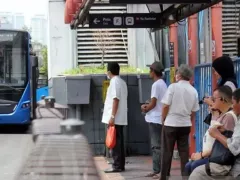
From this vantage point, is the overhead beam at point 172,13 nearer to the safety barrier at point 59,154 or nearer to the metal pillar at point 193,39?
the metal pillar at point 193,39

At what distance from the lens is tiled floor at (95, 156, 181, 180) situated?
884 cm

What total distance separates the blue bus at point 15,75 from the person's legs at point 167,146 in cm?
950

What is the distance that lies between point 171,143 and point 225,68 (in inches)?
67.8

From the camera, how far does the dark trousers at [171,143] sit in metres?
7.39

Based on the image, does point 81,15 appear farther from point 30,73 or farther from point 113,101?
point 30,73

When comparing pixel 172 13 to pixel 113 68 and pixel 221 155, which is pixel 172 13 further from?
pixel 221 155

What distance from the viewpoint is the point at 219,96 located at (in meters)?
5.36

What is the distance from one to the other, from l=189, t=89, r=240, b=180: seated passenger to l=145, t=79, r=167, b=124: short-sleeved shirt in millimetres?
3263

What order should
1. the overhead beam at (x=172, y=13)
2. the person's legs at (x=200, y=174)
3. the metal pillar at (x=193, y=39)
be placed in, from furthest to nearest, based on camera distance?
the metal pillar at (x=193, y=39) → the overhead beam at (x=172, y=13) → the person's legs at (x=200, y=174)

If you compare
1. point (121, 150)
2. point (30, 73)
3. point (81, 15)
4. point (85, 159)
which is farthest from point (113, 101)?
point (30, 73)

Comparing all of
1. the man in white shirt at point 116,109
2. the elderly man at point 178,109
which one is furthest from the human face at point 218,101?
the man in white shirt at point 116,109

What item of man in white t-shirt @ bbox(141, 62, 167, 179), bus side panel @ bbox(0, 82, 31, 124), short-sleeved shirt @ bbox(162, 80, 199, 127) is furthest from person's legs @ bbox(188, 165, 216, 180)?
bus side panel @ bbox(0, 82, 31, 124)

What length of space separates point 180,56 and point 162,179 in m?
4.07

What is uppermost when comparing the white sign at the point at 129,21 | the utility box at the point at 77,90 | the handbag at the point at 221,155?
the white sign at the point at 129,21
